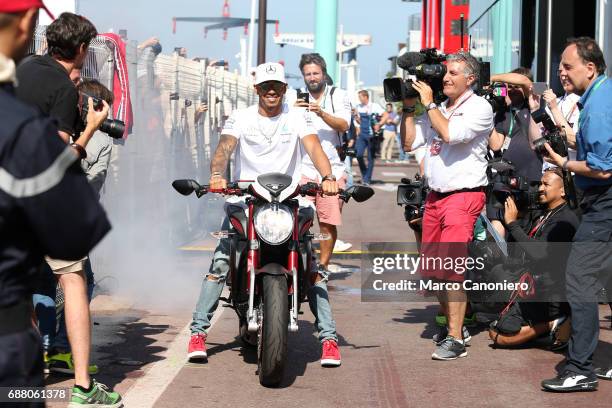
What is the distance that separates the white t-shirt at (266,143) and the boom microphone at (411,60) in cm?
94

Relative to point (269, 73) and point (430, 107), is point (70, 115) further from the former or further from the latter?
point (430, 107)

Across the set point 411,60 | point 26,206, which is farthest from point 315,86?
point 26,206

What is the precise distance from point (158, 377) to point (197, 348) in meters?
0.45

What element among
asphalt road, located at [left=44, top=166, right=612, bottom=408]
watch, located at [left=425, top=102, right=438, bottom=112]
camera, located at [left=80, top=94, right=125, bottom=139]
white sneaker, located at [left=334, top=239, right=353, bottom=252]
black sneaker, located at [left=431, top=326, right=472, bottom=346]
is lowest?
asphalt road, located at [left=44, top=166, right=612, bottom=408]

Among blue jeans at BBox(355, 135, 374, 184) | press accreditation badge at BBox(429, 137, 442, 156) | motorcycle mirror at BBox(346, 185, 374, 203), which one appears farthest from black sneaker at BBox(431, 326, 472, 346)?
blue jeans at BBox(355, 135, 374, 184)

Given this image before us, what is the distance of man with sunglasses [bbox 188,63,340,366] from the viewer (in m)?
6.88

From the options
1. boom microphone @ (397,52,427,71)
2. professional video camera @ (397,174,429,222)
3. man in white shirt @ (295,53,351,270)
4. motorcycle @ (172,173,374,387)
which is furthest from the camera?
man in white shirt @ (295,53,351,270)

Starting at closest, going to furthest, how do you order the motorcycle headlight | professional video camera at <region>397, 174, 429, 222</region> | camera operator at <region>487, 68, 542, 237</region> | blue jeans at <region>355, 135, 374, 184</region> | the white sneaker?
the motorcycle headlight → professional video camera at <region>397, 174, 429, 222</region> → camera operator at <region>487, 68, 542, 237</region> → the white sneaker → blue jeans at <region>355, 135, 374, 184</region>

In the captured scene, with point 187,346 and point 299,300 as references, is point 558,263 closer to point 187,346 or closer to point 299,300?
point 299,300

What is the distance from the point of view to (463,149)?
23.9 ft

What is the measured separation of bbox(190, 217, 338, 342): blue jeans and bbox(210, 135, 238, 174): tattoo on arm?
0.34 meters

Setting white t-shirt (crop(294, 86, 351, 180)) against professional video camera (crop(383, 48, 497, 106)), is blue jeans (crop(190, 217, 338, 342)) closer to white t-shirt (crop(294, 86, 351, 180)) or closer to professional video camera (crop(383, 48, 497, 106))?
professional video camera (crop(383, 48, 497, 106))

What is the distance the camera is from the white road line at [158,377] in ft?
19.1

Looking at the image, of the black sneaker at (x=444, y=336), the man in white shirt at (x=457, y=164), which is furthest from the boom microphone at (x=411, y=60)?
the black sneaker at (x=444, y=336)
